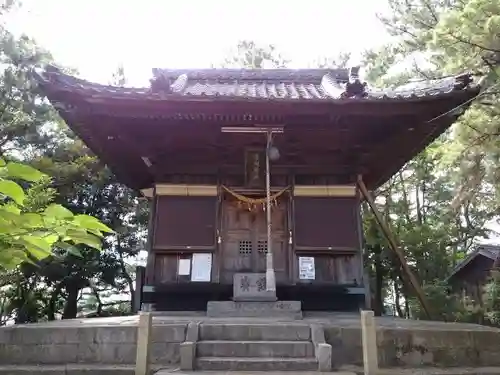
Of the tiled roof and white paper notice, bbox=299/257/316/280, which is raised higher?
the tiled roof

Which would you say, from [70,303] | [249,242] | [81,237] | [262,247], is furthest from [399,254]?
[70,303]

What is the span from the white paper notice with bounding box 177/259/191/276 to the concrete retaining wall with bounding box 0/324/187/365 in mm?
2605

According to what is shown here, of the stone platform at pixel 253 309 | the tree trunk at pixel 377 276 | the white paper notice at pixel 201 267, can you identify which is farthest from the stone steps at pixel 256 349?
the tree trunk at pixel 377 276

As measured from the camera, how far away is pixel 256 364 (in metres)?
5.03

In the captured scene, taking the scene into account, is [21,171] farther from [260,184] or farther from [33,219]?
[260,184]

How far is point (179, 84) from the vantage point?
10.1 meters

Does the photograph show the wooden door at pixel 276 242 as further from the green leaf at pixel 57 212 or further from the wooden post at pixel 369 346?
the green leaf at pixel 57 212

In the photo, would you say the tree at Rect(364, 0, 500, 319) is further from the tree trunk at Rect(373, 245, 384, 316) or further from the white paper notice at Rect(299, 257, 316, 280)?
the white paper notice at Rect(299, 257, 316, 280)

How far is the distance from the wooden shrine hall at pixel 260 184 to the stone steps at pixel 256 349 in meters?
1.74

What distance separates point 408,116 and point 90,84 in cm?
535

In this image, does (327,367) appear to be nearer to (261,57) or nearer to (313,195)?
(313,195)

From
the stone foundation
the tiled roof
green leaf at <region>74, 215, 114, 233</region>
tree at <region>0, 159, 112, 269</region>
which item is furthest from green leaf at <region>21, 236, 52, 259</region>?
the tiled roof

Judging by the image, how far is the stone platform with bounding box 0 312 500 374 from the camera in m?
5.43

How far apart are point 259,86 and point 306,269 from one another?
492 cm
